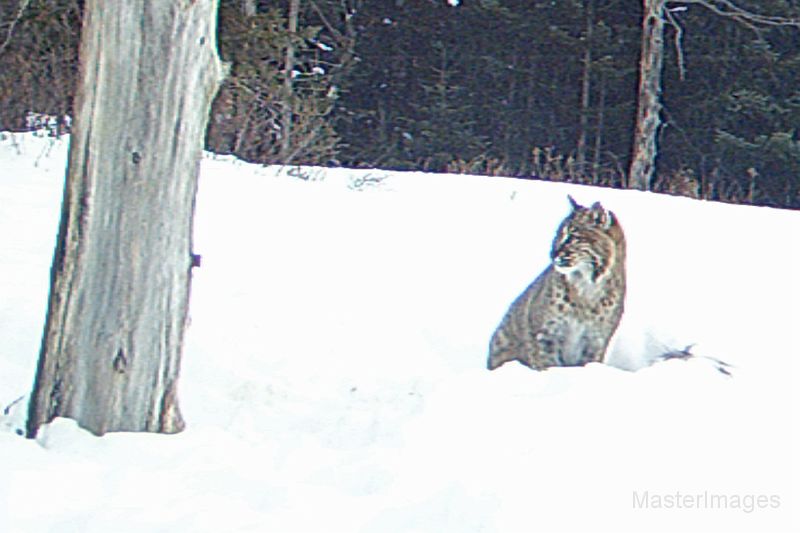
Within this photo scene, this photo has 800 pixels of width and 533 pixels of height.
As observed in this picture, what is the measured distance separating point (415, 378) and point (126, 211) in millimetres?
2170

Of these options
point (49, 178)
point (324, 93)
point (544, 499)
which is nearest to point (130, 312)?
point (544, 499)

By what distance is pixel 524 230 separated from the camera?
8.96 meters

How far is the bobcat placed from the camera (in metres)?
5.84

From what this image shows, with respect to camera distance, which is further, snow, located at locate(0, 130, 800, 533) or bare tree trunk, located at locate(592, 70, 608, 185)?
bare tree trunk, located at locate(592, 70, 608, 185)

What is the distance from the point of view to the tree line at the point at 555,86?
21406mm

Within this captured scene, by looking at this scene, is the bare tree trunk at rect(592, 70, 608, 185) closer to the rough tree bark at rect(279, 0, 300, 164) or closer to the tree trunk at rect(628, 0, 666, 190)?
the tree trunk at rect(628, 0, 666, 190)

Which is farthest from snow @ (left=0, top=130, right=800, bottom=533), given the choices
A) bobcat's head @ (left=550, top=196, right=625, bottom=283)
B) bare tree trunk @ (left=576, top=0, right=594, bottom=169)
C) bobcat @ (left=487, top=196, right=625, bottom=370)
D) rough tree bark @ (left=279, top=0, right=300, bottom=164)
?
bare tree trunk @ (left=576, top=0, right=594, bottom=169)

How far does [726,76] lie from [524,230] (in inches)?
598

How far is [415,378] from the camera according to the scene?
6.10m

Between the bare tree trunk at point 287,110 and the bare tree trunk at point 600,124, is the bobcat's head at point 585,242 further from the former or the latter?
the bare tree trunk at point 600,124

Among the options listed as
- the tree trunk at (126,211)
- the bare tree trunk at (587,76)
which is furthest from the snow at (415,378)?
the bare tree trunk at (587,76)

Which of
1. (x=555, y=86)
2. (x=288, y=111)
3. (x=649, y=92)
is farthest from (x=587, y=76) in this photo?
(x=288, y=111)

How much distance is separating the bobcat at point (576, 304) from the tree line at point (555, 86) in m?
12.8

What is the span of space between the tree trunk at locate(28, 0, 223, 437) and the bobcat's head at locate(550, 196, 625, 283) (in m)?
1.97
